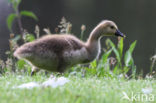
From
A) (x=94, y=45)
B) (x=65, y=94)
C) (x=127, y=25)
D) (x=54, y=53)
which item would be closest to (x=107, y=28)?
(x=94, y=45)

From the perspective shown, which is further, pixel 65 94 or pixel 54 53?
pixel 54 53

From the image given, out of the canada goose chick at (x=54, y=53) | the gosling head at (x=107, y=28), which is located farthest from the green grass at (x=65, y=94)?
the gosling head at (x=107, y=28)

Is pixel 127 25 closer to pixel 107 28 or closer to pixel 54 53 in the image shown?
pixel 107 28

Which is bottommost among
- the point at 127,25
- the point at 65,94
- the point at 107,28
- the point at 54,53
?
the point at 127,25

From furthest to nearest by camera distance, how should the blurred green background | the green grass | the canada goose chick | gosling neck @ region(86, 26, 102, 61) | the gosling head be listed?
1. the blurred green background
2. the gosling head
3. gosling neck @ region(86, 26, 102, 61)
4. the canada goose chick
5. the green grass

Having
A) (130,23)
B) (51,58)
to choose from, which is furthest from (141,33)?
(51,58)

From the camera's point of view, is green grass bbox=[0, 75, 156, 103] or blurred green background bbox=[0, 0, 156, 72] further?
blurred green background bbox=[0, 0, 156, 72]

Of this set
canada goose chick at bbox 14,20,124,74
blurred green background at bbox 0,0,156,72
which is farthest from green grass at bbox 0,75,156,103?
blurred green background at bbox 0,0,156,72

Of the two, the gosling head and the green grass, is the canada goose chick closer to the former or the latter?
the gosling head

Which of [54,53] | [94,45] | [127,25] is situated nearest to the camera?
[54,53]

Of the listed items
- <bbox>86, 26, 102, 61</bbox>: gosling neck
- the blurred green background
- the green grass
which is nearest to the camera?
the green grass

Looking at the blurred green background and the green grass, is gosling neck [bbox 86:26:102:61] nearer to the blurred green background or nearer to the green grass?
the green grass

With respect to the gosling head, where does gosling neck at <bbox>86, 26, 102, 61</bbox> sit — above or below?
below

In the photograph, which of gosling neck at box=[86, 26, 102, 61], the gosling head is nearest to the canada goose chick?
gosling neck at box=[86, 26, 102, 61]
